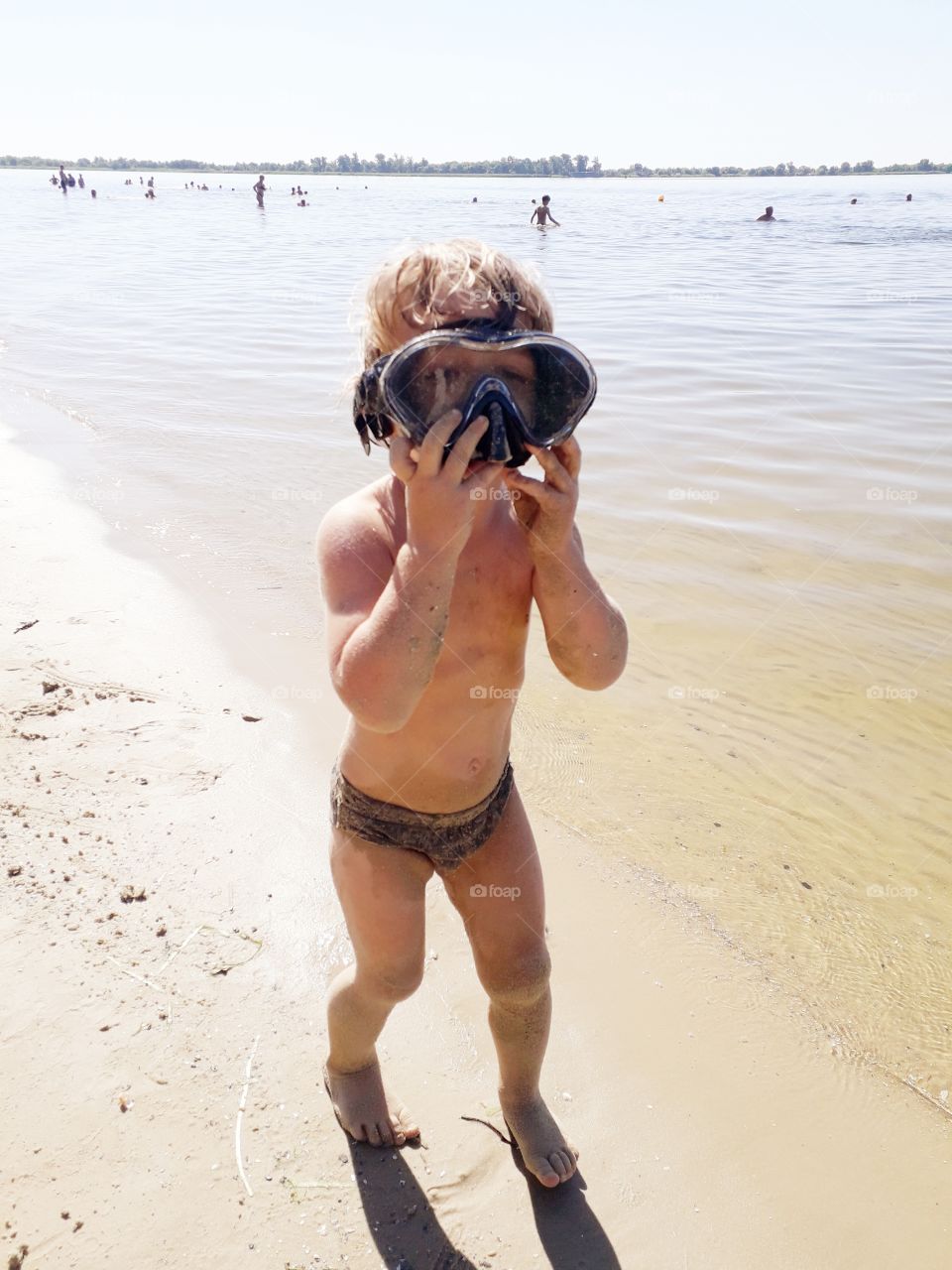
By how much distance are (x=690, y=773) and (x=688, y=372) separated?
7.31 meters

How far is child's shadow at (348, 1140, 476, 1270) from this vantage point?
6.60ft

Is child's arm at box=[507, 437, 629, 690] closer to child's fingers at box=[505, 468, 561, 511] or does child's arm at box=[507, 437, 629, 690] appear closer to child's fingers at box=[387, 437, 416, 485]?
child's fingers at box=[505, 468, 561, 511]

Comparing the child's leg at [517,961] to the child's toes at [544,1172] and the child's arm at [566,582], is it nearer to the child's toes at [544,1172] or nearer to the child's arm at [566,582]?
the child's toes at [544,1172]

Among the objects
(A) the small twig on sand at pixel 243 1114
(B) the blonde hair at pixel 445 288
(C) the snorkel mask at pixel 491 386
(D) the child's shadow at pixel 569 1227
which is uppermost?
(B) the blonde hair at pixel 445 288

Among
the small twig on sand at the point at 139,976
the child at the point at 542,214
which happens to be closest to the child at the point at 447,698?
the small twig on sand at the point at 139,976

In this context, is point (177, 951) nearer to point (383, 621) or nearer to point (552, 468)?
point (383, 621)

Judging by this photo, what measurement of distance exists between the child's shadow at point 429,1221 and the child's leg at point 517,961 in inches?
2.3

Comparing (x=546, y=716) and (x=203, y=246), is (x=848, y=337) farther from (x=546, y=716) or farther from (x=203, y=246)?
(x=203, y=246)

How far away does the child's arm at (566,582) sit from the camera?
176cm

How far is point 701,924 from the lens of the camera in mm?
3053

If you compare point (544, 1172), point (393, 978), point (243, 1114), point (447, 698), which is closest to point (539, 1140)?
point (544, 1172)

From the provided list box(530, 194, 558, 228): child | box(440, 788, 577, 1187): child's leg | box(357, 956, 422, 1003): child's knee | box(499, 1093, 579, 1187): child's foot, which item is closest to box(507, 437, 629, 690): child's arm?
box(440, 788, 577, 1187): child's leg

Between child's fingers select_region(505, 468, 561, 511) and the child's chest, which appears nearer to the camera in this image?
child's fingers select_region(505, 468, 561, 511)

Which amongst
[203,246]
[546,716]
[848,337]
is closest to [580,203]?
[203,246]
